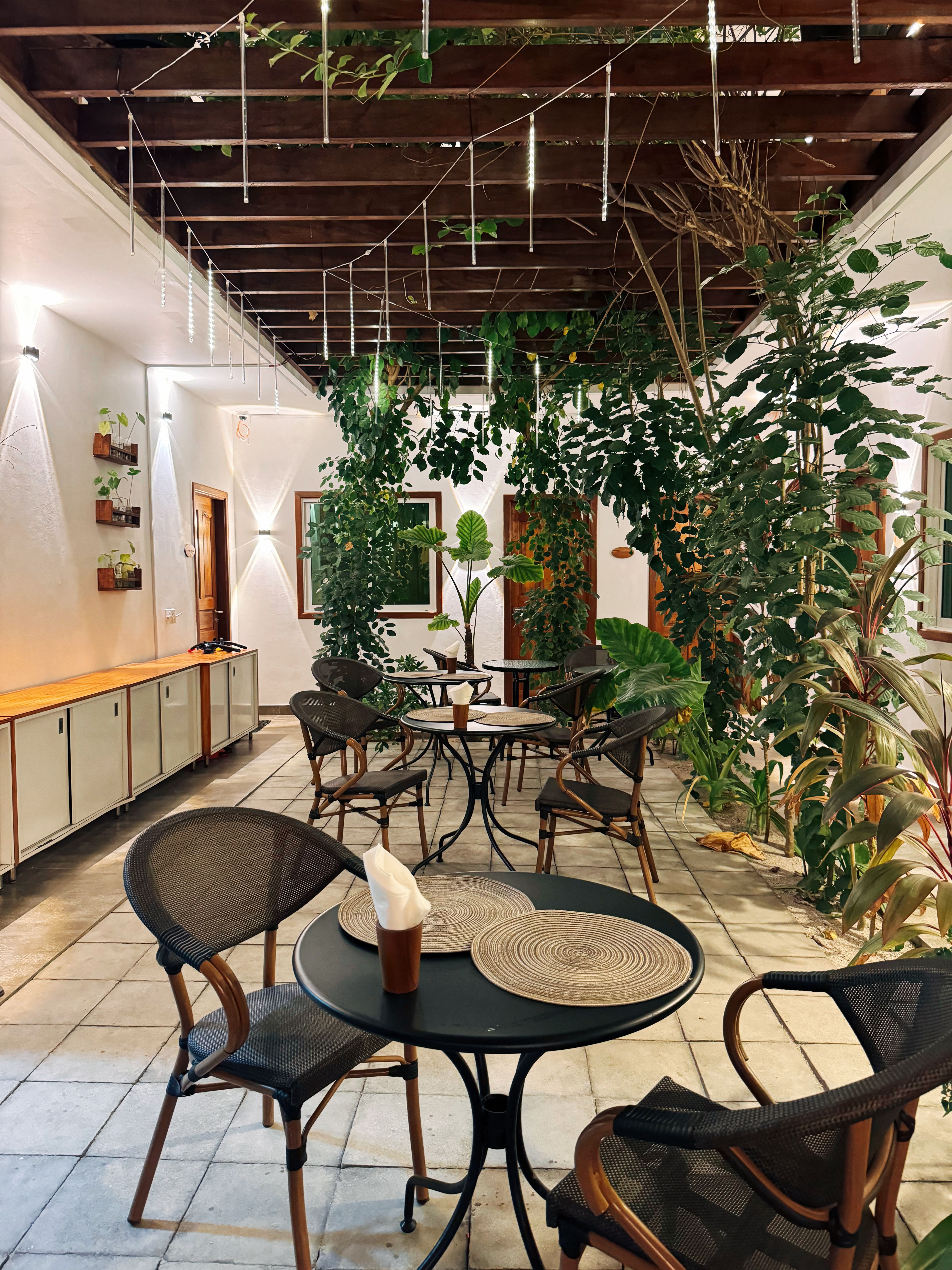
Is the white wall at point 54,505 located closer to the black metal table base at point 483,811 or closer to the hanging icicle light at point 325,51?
the black metal table base at point 483,811

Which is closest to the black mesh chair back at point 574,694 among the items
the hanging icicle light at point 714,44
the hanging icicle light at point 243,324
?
the hanging icicle light at point 714,44

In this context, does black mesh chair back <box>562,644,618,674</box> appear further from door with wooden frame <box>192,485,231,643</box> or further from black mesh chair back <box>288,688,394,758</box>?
door with wooden frame <box>192,485,231,643</box>

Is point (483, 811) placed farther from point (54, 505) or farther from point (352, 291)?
point (54, 505)

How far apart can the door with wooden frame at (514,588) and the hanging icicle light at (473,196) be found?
4.71 metres

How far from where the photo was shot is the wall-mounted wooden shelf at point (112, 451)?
5.87 m

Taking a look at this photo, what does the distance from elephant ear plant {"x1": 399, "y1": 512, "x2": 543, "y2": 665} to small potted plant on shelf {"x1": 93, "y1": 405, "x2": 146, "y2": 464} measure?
6.91 ft

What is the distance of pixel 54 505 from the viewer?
5.36 meters

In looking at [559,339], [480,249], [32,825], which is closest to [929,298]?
[559,339]

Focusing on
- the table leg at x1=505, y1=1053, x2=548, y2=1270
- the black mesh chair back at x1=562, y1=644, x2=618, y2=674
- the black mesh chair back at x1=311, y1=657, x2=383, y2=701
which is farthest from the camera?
the black mesh chair back at x1=562, y1=644, x2=618, y2=674

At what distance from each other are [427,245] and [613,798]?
2638 mm

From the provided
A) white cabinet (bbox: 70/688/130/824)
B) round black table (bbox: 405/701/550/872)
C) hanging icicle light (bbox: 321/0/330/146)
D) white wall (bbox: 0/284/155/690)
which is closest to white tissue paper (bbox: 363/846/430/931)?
hanging icicle light (bbox: 321/0/330/146)

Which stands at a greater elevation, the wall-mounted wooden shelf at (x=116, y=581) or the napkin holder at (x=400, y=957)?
the wall-mounted wooden shelf at (x=116, y=581)

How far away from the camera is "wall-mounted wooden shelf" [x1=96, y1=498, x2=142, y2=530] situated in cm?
592

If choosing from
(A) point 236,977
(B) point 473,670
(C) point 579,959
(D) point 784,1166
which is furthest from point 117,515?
(D) point 784,1166
